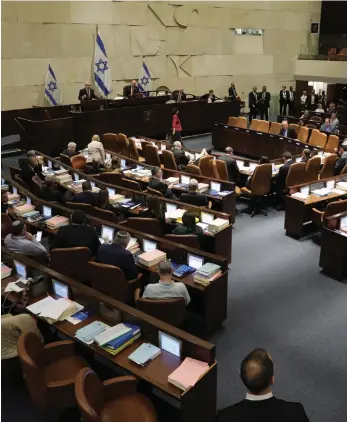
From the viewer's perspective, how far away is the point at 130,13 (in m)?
15.1

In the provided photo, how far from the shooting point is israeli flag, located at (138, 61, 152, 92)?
1573 cm

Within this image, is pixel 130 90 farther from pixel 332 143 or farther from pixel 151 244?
pixel 151 244

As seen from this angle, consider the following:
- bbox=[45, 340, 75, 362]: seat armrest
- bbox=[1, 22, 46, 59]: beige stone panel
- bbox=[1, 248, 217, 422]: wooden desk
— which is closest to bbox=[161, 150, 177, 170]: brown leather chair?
bbox=[1, 248, 217, 422]: wooden desk

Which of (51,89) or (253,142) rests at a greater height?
(51,89)

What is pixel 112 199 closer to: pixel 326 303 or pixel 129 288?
pixel 129 288

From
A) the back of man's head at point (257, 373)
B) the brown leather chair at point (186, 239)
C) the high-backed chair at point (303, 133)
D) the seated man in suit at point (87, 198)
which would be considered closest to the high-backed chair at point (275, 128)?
the high-backed chair at point (303, 133)

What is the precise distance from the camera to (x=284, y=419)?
216cm

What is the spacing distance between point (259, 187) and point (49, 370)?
5458mm

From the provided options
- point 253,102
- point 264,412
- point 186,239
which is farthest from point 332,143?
point 264,412

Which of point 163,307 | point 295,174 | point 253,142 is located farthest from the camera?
point 253,142

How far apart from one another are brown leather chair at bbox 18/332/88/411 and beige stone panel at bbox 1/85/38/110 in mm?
11196

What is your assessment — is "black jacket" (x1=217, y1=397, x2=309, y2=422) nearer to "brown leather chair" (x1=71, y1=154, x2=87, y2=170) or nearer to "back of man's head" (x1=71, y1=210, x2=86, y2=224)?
"back of man's head" (x1=71, y1=210, x2=86, y2=224)

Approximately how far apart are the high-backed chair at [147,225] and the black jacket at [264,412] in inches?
149

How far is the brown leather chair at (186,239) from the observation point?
17.4 feet
